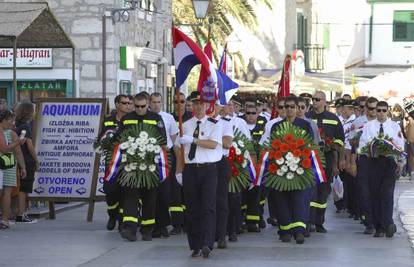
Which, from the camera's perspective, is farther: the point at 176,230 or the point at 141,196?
the point at 176,230

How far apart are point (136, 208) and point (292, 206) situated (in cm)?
191

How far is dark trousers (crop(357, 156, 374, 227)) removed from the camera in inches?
620

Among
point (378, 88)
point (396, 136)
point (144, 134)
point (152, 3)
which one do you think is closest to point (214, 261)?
point (144, 134)

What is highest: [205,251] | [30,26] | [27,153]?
[30,26]

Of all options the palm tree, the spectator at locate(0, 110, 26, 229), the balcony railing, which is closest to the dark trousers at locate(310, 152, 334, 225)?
the spectator at locate(0, 110, 26, 229)

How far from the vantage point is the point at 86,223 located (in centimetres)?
1756

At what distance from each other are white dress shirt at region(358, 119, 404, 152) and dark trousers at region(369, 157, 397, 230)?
252 mm

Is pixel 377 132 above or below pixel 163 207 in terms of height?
above

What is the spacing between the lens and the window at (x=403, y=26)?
2298 inches

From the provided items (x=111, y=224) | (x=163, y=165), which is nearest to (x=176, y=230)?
(x=111, y=224)

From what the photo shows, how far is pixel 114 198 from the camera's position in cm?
1623

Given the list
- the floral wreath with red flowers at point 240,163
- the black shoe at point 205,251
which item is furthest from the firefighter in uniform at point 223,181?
the floral wreath with red flowers at point 240,163

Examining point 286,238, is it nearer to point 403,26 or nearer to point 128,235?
point 128,235

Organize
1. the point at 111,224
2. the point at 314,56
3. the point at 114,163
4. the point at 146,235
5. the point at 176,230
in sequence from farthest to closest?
the point at 314,56, the point at 111,224, the point at 176,230, the point at 114,163, the point at 146,235
